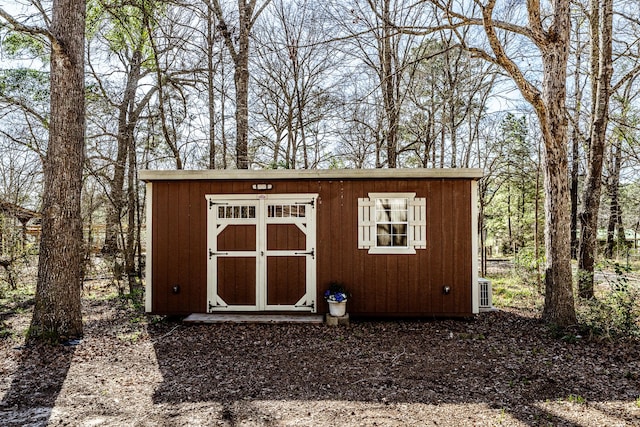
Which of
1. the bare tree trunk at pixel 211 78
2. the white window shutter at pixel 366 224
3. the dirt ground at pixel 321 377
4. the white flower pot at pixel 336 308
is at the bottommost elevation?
the dirt ground at pixel 321 377

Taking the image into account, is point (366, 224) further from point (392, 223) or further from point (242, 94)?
point (242, 94)

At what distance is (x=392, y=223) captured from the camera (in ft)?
19.8

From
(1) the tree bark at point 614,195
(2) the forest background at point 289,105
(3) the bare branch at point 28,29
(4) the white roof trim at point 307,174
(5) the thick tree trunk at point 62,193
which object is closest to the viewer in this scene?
(3) the bare branch at point 28,29

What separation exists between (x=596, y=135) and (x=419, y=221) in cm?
369

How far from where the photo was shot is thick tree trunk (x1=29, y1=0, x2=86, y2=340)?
16.2 feet

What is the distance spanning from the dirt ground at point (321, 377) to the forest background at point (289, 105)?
2813mm

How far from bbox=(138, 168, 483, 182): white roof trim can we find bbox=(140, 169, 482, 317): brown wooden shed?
0.01 m

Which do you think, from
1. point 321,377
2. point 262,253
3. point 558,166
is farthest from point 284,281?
point 558,166

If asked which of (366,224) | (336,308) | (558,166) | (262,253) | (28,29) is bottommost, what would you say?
(336,308)

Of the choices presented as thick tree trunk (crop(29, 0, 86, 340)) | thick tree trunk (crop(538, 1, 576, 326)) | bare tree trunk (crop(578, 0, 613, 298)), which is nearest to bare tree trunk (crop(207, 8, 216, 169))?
thick tree trunk (crop(29, 0, 86, 340))

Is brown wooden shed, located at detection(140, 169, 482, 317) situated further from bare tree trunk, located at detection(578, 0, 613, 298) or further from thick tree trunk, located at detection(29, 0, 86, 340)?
bare tree trunk, located at detection(578, 0, 613, 298)

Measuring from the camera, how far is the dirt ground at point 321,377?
3035 mm

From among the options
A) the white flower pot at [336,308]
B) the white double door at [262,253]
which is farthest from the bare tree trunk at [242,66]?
the white flower pot at [336,308]

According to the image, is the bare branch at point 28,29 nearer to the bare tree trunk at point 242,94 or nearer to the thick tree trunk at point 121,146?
the thick tree trunk at point 121,146
